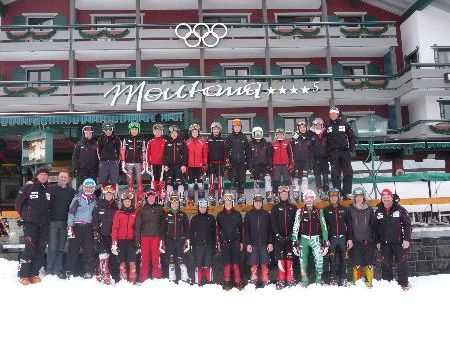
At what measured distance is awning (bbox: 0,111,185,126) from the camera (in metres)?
13.9

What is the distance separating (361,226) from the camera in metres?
7.71

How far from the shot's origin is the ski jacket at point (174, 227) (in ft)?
25.7

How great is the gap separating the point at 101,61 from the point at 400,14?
54.0 ft

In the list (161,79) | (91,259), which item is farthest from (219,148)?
(161,79)

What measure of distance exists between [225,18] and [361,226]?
58.4 ft

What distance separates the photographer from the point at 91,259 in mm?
7734

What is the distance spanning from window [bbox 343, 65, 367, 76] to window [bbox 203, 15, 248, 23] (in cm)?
611

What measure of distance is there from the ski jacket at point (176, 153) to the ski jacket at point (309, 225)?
2.87m

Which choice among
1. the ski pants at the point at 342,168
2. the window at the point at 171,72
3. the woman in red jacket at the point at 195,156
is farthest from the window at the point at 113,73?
the ski pants at the point at 342,168

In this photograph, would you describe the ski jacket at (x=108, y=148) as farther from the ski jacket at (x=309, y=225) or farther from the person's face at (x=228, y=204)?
the ski jacket at (x=309, y=225)

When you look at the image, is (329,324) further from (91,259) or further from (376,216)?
(91,259)

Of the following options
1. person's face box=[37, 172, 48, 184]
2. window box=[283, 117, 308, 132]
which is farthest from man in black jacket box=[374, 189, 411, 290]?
window box=[283, 117, 308, 132]

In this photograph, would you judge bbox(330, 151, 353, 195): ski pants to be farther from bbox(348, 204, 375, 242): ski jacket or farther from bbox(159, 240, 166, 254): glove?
bbox(159, 240, 166, 254): glove

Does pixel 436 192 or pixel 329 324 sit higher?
pixel 436 192
